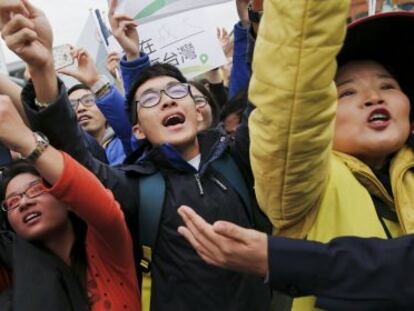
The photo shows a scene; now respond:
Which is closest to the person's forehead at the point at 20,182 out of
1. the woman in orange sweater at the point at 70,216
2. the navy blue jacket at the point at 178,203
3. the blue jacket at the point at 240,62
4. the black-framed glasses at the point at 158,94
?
the woman in orange sweater at the point at 70,216

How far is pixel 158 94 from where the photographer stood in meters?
2.08

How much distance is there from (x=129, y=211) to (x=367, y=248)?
3.19ft

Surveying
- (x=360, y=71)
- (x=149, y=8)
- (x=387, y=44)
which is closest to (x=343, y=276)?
(x=360, y=71)

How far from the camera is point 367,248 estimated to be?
107 centimetres

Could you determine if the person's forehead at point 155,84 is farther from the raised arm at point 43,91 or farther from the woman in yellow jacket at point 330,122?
the woman in yellow jacket at point 330,122

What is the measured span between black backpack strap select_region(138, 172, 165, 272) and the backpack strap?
229 millimetres

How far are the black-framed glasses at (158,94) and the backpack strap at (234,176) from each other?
333 mm

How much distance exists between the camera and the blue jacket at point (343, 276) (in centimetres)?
103

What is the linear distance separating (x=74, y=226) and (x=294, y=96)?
4.08 feet

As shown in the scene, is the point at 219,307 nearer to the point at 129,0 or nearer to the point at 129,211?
the point at 129,211

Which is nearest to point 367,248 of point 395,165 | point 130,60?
point 395,165

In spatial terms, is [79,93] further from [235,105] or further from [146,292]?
[146,292]

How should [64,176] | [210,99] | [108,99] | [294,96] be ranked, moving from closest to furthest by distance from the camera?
1. [294,96]
2. [64,176]
3. [108,99]
4. [210,99]

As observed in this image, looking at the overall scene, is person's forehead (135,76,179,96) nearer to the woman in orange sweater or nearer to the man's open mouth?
the man's open mouth
